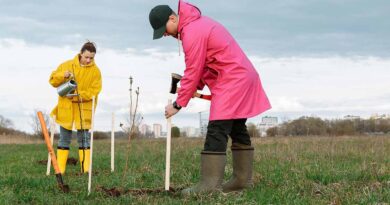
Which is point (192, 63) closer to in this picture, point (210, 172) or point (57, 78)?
point (210, 172)

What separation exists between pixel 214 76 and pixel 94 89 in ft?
11.7

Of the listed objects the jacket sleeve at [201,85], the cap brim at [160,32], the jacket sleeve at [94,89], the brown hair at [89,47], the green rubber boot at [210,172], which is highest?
the brown hair at [89,47]

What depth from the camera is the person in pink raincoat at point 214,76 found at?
5.12 metres

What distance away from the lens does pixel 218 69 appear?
17.4 feet

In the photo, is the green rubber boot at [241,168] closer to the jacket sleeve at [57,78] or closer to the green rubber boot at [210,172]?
the green rubber boot at [210,172]

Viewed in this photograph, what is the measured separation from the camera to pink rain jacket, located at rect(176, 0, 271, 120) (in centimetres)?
511

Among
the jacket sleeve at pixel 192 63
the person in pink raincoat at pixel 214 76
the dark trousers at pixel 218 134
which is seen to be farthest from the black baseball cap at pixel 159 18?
the dark trousers at pixel 218 134

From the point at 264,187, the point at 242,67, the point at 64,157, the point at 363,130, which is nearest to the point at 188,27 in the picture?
the point at 242,67

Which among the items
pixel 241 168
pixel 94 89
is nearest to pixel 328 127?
pixel 94 89

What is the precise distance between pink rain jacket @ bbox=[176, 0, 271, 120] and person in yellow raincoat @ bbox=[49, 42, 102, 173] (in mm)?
3428

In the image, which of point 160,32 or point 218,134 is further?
point 160,32

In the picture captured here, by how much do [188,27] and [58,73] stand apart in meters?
3.59

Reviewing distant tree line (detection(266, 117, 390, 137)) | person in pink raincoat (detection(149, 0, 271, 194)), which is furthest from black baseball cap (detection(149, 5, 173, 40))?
distant tree line (detection(266, 117, 390, 137))

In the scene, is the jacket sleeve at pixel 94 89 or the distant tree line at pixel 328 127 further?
the distant tree line at pixel 328 127
